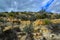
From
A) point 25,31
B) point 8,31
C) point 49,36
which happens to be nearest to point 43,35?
point 49,36

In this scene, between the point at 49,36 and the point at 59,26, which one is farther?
the point at 59,26

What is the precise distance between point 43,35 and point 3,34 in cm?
318

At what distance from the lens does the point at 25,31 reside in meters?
17.1

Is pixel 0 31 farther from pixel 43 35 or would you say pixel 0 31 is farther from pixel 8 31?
pixel 43 35

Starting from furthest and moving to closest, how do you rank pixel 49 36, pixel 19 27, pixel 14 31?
1. pixel 19 27
2. pixel 14 31
3. pixel 49 36

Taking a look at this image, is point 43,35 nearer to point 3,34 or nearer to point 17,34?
point 17,34

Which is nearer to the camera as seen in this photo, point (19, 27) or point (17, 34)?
point (17, 34)

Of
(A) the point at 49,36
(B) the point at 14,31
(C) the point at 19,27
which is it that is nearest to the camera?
(A) the point at 49,36

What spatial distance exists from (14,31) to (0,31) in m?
1.14

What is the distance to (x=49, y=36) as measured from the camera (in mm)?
15891

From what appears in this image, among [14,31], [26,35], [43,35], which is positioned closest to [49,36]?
[43,35]

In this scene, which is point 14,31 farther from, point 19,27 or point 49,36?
point 49,36

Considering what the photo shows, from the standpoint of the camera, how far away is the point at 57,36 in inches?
626

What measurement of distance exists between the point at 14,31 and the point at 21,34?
0.76 metres
